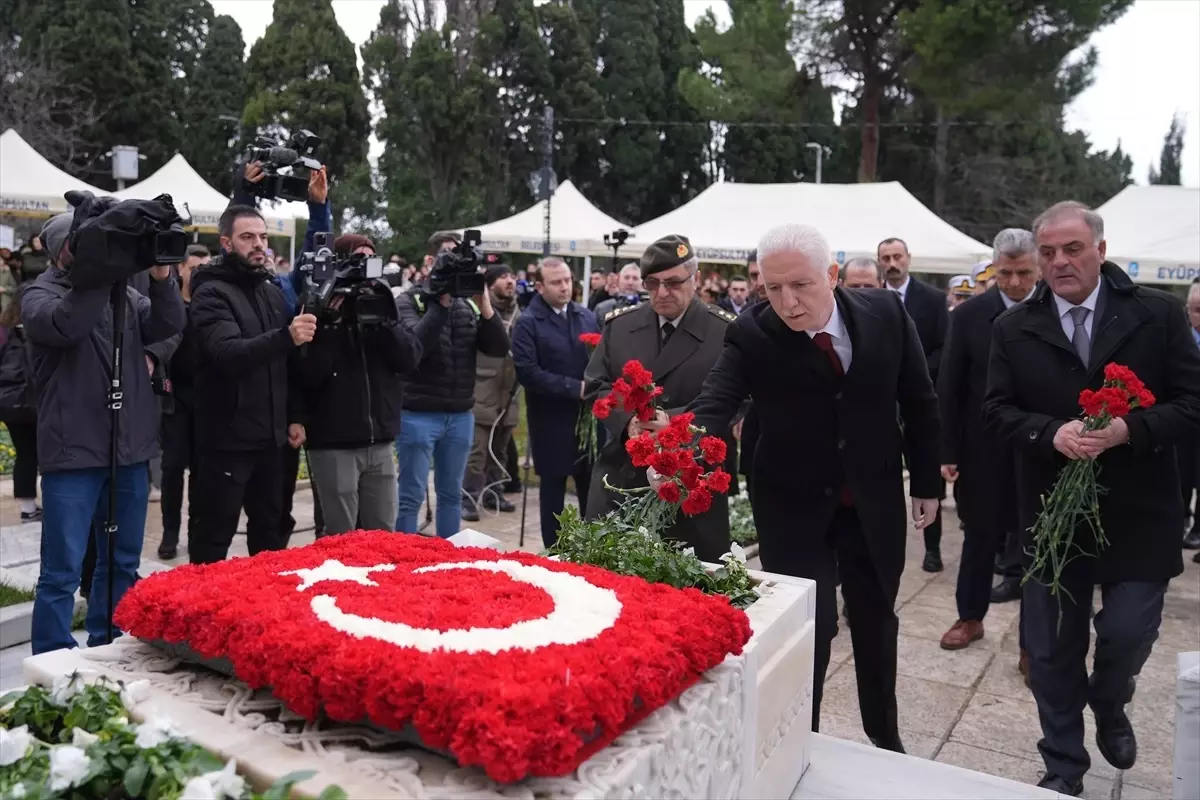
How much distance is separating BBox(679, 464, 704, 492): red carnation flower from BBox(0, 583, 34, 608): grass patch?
149 inches

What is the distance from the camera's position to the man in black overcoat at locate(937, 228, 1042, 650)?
5.25 metres

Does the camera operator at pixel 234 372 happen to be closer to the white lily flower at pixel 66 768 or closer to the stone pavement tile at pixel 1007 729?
the white lily flower at pixel 66 768

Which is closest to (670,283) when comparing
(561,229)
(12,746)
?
(12,746)

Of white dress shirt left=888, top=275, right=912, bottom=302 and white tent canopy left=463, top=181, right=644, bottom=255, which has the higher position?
white tent canopy left=463, top=181, right=644, bottom=255

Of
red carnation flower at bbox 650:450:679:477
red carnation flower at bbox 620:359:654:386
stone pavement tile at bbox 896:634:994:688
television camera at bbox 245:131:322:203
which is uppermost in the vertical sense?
television camera at bbox 245:131:322:203

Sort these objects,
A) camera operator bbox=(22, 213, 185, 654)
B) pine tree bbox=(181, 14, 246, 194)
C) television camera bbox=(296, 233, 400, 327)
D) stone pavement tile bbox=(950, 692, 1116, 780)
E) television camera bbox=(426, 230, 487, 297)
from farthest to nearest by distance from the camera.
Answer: pine tree bbox=(181, 14, 246, 194), television camera bbox=(426, 230, 487, 297), television camera bbox=(296, 233, 400, 327), stone pavement tile bbox=(950, 692, 1116, 780), camera operator bbox=(22, 213, 185, 654)

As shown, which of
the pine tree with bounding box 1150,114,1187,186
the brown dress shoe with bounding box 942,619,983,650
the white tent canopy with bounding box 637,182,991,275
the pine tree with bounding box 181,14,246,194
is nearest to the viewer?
the brown dress shoe with bounding box 942,619,983,650

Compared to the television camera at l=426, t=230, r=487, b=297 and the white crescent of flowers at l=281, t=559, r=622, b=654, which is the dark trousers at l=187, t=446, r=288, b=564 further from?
the white crescent of flowers at l=281, t=559, r=622, b=654

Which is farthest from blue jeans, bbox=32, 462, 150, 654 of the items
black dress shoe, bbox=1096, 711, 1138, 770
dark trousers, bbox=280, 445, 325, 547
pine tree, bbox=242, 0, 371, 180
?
pine tree, bbox=242, 0, 371, 180

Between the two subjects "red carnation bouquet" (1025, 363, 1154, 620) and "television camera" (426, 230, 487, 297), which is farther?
"television camera" (426, 230, 487, 297)

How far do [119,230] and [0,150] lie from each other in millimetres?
15600

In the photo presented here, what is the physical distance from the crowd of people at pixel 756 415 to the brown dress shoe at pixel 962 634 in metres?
0.01

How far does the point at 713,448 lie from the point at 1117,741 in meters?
1.95

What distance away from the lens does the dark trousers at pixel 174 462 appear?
6.50 metres
